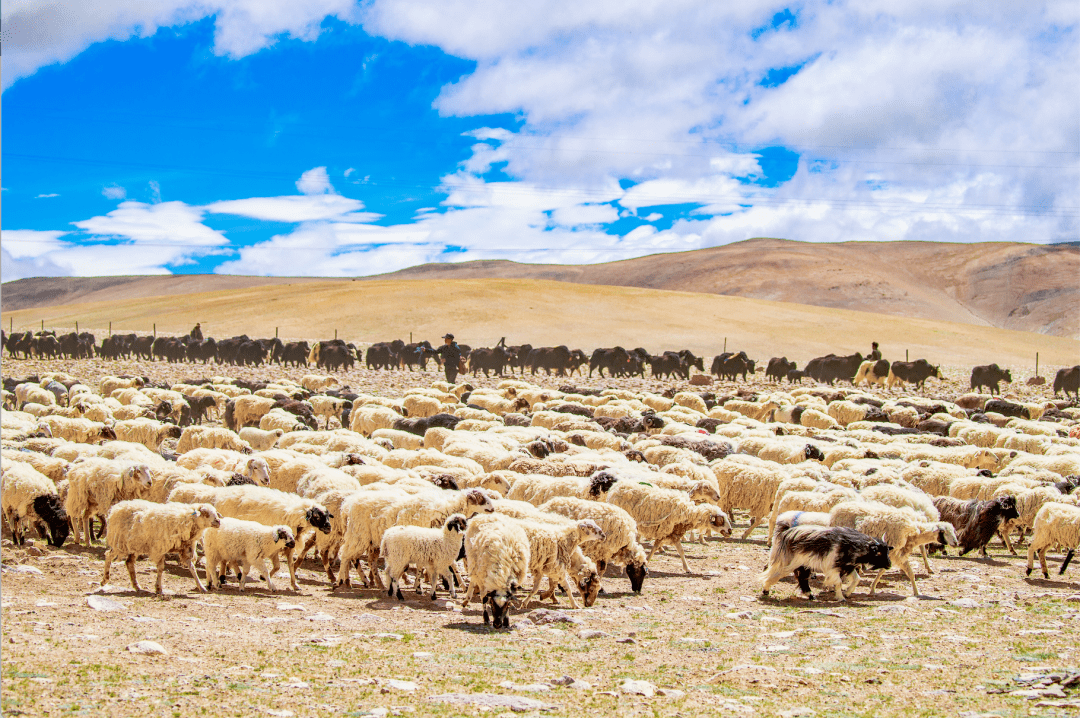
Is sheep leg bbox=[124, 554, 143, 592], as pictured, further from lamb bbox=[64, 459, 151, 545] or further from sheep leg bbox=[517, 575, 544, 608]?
sheep leg bbox=[517, 575, 544, 608]

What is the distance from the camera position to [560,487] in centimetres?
1219

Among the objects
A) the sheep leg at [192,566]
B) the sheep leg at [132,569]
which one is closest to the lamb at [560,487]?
the sheep leg at [192,566]

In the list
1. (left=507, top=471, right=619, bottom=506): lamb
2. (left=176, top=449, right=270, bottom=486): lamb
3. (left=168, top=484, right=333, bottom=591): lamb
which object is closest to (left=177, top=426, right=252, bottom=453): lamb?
(left=176, top=449, right=270, bottom=486): lamb

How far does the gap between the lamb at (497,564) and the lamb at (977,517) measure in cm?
722

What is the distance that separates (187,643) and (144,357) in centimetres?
5302

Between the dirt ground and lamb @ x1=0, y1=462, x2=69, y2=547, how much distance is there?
35cm

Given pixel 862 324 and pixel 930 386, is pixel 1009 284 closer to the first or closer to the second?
pixel 862 324

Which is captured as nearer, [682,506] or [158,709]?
[158,709]

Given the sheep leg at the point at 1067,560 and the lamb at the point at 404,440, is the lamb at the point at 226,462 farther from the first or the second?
the sheep leg at the point at 1067,560

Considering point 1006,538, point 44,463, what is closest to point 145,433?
point 44,463

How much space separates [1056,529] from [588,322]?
70.5 m

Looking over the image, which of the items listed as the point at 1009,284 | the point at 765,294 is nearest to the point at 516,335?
the point at 765,294

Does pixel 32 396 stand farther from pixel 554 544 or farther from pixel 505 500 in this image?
pixel 554 544

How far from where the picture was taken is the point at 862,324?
3514 inches
